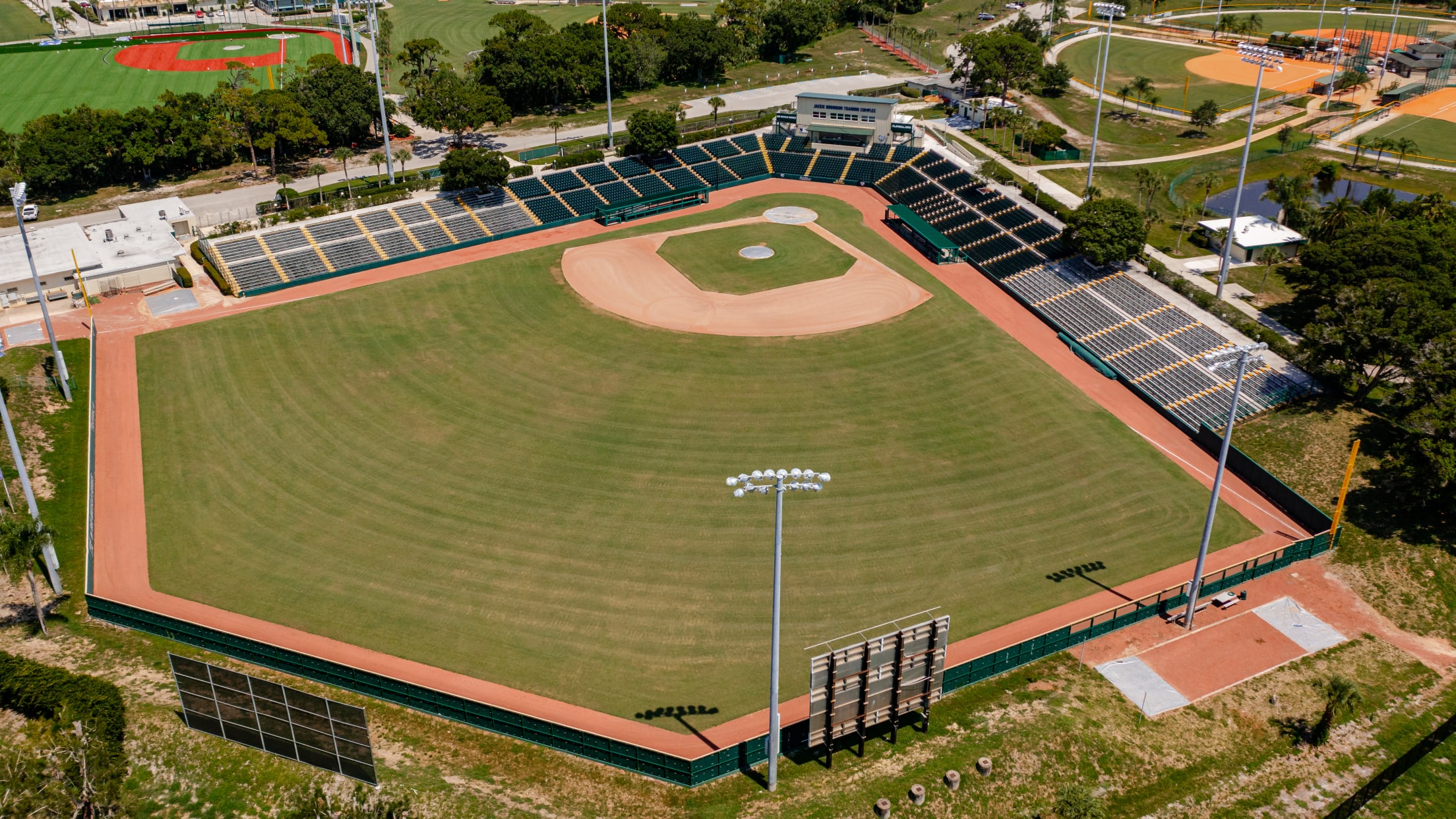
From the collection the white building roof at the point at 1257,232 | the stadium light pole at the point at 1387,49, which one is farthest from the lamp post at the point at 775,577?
the stadium light pole at the point at 1387,49

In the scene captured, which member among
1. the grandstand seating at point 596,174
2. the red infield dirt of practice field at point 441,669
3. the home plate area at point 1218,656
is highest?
the grandstand seating at point 596,174

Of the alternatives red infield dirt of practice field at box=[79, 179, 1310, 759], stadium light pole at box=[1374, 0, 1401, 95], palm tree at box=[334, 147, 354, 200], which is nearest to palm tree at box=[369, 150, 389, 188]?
palm tree at box=[334, 147, 354, 200]

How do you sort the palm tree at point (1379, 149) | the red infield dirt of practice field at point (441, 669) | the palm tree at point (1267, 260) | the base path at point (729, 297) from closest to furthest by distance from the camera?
the red infield dirt of practice field at point (441, 669), the base path at point (729, 297), the palm tree at point (1267, 260), the palm tree at point (1379, 149)

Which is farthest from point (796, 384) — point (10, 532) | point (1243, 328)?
point (10, 532)

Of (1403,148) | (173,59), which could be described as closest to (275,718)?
(1403,148)

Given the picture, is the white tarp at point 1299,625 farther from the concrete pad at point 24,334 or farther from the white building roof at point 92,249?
the white building roof at point 92,249

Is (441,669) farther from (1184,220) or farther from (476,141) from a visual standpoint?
(476,141)

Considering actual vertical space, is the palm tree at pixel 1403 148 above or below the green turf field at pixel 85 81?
below
